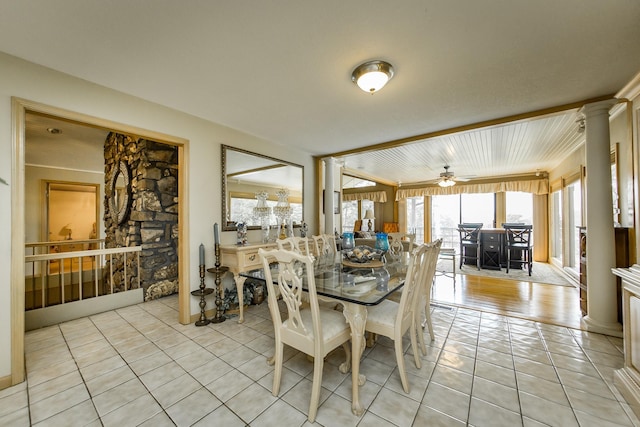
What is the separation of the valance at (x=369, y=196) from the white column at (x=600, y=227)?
20.6 feet

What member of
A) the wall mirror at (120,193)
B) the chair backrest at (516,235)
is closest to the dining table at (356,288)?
the wall mirror at (120,193)

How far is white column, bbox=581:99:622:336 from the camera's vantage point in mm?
2424

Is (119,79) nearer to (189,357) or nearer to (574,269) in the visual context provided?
(189,357)

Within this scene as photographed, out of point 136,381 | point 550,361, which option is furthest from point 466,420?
point 136,381

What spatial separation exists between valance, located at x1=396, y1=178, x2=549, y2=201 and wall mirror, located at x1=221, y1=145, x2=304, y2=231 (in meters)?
5.41

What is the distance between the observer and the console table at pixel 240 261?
112 inches

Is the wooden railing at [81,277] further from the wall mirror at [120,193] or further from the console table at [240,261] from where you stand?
the console table at [240,261]

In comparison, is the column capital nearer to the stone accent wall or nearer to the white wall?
the white wall

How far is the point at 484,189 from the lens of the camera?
7.18m

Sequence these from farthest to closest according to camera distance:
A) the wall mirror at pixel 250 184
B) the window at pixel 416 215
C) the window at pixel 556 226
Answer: the window at pixel 416 215
the window at pixel 556 226
the wall mirror at pixel 250 184

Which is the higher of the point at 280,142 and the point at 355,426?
the point at 280,142

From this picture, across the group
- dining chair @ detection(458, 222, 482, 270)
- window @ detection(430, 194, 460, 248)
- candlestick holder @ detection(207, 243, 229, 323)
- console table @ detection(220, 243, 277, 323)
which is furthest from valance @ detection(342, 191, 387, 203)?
candlestick holder @ detection(207, 243, 229, 323)

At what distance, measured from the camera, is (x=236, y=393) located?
1660 millimetres

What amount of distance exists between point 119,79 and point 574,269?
24.9ft
